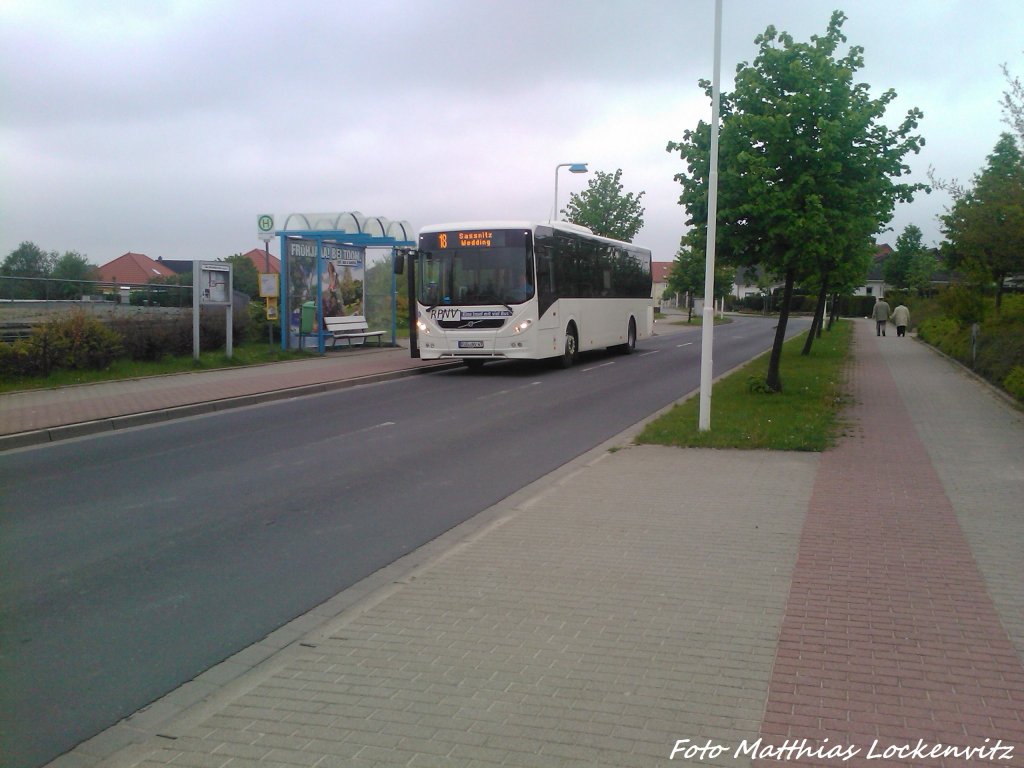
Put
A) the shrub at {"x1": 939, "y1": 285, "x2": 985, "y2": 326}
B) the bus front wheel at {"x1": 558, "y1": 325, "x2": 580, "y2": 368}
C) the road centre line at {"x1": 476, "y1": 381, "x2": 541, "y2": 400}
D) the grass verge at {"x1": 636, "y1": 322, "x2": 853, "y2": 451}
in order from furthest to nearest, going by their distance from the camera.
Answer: the shrub at {"x1": 939, "y1": 285, "x2": 985, "y2": 326} < the bus front wheel at {"x1": 558, "y1": 325, "x2": 580, "y2": 368} < the road centre line at {"x1": 476, "y1": 381, "x2": 541, "y2": 400} < the grass verge at {"x1": 636, "y1": 322, "x2": 853, "y2": 451}

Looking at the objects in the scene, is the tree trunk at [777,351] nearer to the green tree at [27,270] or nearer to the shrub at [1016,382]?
the shrub at [1016,382]

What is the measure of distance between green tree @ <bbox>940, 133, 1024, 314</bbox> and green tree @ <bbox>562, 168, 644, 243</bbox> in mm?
28907

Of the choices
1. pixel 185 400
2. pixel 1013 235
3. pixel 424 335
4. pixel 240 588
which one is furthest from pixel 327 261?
pixel 240 588

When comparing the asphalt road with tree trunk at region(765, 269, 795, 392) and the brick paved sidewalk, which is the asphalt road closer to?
tree trunk at region(765, 269, 795, 392)

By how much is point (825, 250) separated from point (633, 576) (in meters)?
9.62

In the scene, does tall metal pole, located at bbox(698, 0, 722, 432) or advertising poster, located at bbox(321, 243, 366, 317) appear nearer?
tall metal pole, located at bbox(698, 0, 722, 432)

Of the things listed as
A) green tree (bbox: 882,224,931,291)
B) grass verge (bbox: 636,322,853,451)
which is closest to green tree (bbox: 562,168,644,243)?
grass verge (bbox: 636,322,853,451)

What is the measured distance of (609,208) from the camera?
50.8 m

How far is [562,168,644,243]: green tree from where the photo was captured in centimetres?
5041

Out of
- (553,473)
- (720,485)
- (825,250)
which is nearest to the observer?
(720,485)

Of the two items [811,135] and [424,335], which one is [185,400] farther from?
[811,135]

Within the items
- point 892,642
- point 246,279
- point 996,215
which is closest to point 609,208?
point 246,279

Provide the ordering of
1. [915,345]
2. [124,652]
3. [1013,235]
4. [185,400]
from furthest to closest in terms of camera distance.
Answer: [915,345], [1013,235], [185,400], [124,652]

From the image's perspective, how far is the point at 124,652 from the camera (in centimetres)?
518
